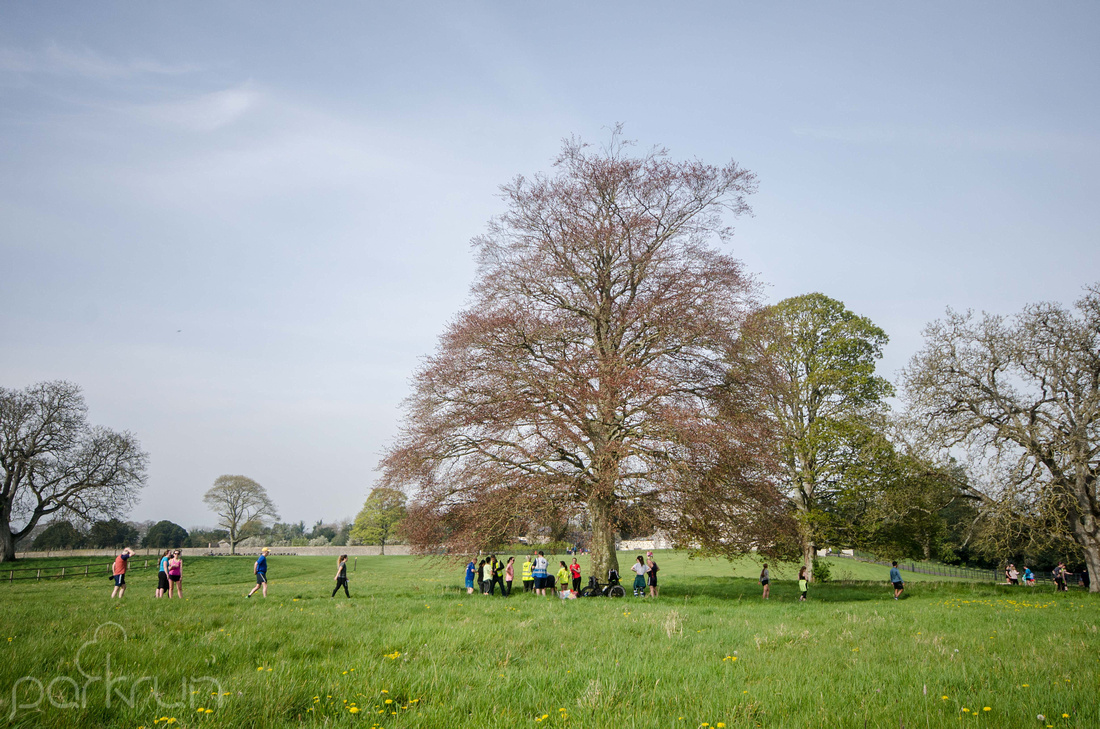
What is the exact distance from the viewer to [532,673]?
6.36 meters

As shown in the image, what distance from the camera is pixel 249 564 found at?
45.5 m

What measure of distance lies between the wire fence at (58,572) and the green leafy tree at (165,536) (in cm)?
4930

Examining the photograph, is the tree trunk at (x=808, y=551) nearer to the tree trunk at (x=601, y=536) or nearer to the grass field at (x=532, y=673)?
the tree trunk at (x=601, y=536)

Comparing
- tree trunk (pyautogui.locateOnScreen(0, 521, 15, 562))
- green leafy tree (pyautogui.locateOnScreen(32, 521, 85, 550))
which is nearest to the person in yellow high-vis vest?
tree trunk (pyautogui.locateOnScreen(0, 521, 15, 562))

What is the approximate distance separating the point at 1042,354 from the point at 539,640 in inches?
970

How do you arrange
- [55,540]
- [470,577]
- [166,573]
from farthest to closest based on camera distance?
[55,540]
[470,577]
[166,573]

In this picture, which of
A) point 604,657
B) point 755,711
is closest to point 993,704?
point 755,711

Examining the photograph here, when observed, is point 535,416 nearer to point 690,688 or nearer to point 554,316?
point 554,316

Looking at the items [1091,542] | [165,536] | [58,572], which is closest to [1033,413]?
[1091,542]

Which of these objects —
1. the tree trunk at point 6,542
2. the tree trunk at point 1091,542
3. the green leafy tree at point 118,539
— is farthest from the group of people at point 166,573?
the green leafy tree at point 118,539

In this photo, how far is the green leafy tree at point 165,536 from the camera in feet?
277

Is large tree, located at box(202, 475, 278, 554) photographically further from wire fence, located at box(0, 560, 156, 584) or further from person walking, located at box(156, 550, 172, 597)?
person walking, located at box(156, 550, 172, 597)

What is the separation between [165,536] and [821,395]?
94555 millimetres

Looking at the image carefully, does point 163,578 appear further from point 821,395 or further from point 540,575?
point 821,395
